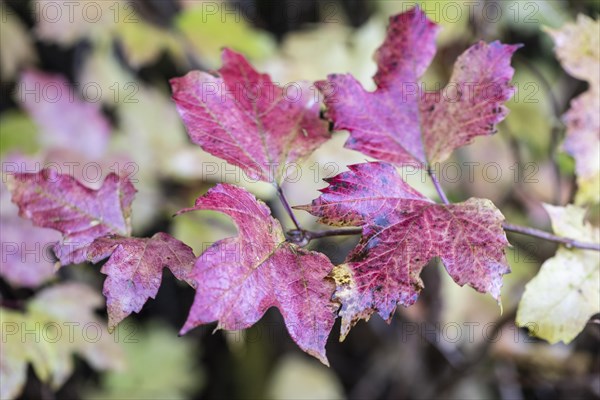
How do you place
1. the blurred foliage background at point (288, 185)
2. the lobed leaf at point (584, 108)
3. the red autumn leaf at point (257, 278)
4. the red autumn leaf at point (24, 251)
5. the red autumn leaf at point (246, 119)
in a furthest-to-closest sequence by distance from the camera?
the blurred foliage background at point (288, 185), the red autumn leaf at point (24, 251), the lobed leaf at point (584, 108), the red autumn leaf at point (246, 119), the red autumn leaf at point (257, 278)

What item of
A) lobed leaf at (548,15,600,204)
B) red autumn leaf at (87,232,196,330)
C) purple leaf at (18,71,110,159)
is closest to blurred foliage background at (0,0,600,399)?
purple leaf at (18,71,110,159)

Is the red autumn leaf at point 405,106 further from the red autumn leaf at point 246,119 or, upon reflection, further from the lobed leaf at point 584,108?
the lobed leaf at point 584,108

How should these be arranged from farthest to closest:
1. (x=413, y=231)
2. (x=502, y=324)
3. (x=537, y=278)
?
1. (x=502, y=324)
2. (x=537, y=278)
3. (x=413, y=231)

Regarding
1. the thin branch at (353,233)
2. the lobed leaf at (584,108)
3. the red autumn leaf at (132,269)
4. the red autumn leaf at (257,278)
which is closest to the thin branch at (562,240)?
the thin branch at (353,233)

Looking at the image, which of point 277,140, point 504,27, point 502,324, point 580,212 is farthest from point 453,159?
point 277,140

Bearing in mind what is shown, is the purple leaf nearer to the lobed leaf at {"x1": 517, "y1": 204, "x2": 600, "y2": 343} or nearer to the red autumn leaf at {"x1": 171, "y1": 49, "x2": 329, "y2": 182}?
the red autumn leaf at {"x1": 171, "y1": 49, "x2": 329, "y2": 182}

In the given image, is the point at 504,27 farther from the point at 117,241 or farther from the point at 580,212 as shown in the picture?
the point at 117,241

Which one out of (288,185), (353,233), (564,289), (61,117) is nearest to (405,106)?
(353,233)

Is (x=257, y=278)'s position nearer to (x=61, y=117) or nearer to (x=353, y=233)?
(x=353, y=233)

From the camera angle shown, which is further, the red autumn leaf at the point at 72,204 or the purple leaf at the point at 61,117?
the purple leaf at the point at 61,117
